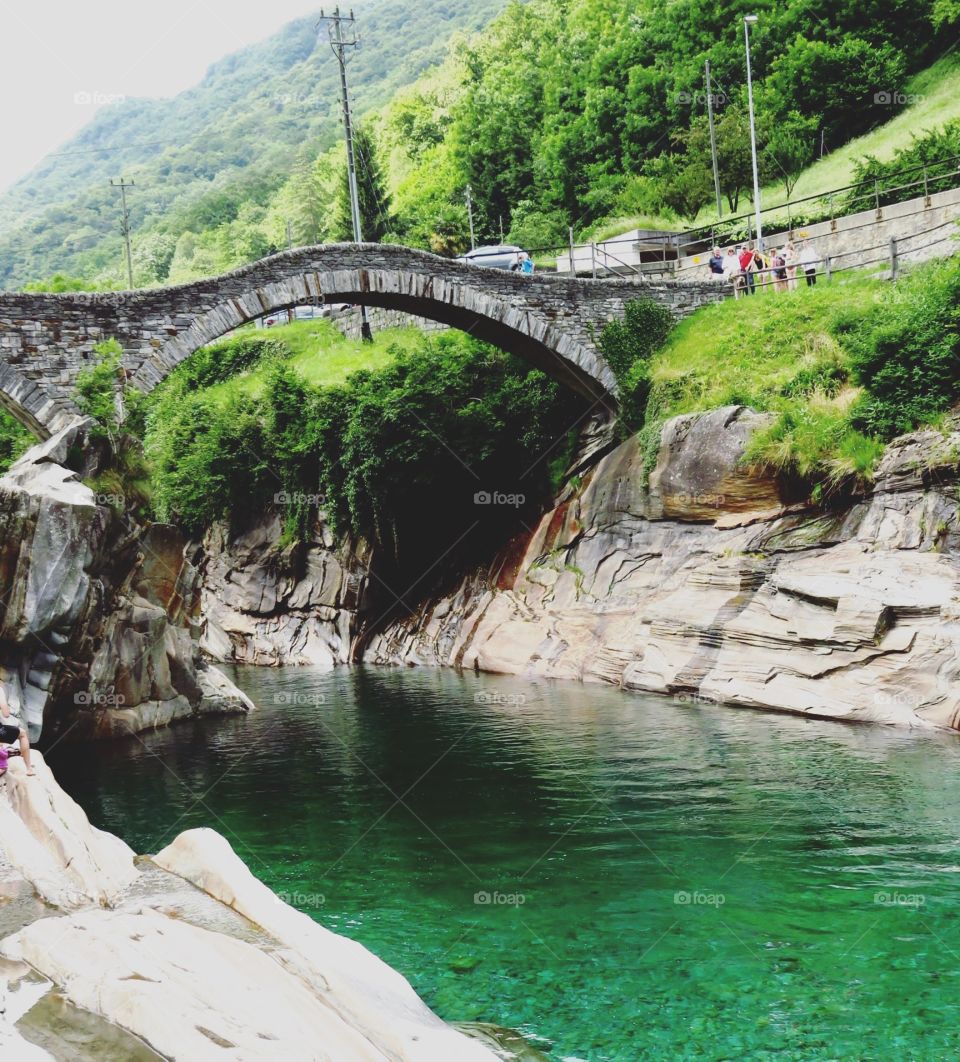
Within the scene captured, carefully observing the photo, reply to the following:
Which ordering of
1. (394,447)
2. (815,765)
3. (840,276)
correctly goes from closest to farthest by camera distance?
1. (815,765)
2. (840,276)
3. (394,447)

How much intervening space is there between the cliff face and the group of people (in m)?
17.2

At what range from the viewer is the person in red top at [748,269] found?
30.5m

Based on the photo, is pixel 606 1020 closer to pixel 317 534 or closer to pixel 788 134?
pixel 317 534

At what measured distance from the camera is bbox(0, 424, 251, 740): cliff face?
55.2 feet

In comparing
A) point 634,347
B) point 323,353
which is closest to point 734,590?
point 634,347

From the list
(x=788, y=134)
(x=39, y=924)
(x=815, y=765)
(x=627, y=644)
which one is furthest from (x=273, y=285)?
(x=788, y=134)

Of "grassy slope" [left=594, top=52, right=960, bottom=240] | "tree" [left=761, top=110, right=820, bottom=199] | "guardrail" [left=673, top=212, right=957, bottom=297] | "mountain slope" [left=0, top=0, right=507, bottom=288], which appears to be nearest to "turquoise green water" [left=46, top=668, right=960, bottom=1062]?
"guardrail" [left=673, top=212, right=957, bottom=297]

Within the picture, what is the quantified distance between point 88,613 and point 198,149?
155 metres

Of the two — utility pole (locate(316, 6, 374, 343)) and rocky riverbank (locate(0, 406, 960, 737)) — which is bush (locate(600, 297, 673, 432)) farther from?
utility pole (locate(316, 6, 374, 343))

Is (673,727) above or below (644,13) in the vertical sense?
below

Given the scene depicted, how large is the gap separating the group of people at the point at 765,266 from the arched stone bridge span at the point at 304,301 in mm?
1086

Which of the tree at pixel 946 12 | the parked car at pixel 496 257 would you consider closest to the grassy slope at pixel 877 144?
the tree at pixel 946 12

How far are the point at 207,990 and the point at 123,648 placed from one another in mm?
15360

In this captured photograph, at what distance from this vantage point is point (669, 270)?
122 ft
